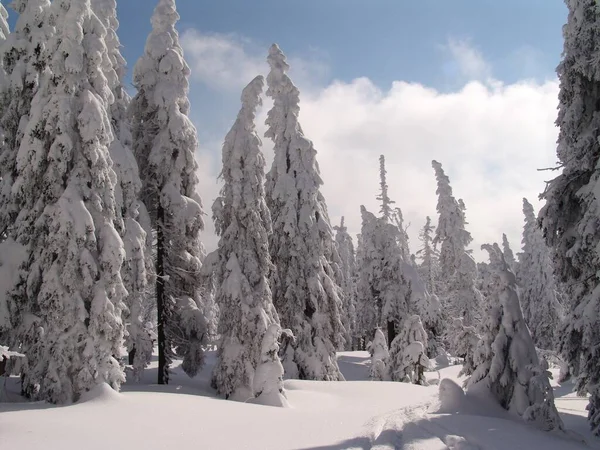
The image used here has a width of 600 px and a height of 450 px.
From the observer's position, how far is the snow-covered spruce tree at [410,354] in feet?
84.5

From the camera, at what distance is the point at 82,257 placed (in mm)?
13766

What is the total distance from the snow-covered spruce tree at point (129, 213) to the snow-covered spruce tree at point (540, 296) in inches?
1295

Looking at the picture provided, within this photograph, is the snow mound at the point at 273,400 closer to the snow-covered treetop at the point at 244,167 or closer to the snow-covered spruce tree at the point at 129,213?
the snow-covered spruce tree at the point at 129,213

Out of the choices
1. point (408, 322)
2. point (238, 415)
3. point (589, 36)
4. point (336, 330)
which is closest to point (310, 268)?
point (336, 330)

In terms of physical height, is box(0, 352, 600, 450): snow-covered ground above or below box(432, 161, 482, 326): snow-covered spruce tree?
below

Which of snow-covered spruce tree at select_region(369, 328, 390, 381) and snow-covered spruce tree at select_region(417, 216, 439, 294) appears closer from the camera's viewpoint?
snow-covered spruce tree at select_region(369, 328, 390, 381)

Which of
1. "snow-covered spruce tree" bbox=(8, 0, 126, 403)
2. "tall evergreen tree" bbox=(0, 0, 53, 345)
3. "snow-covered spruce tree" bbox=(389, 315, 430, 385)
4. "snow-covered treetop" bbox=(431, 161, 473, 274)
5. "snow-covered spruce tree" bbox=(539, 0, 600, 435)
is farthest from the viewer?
"snow-covered treetop" bbox=(431, 161, 473, 274)

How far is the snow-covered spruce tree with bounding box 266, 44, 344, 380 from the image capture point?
79.7 feet

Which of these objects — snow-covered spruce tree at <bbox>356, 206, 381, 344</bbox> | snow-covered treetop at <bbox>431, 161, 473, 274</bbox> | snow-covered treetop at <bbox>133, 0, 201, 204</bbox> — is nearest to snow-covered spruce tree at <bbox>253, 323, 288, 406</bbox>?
snow-covered treetop at <bbox>133, 0, 201, 204</bbox>

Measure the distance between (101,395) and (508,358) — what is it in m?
10.7

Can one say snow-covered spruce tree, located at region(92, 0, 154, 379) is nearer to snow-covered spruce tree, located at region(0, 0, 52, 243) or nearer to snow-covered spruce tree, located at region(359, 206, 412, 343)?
snow-covered spruce tree, located at region(0, 0, 52, 243)

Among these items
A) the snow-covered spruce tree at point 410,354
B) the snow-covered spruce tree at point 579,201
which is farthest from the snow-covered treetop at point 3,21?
the snow-covered spruce tree at point 410,354

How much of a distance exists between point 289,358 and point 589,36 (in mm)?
18532

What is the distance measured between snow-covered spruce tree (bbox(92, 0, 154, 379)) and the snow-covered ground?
15.3 ft
